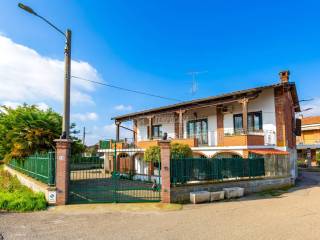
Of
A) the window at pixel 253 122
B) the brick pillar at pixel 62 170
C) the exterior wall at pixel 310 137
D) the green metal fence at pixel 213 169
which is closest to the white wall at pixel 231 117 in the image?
the window at pixel 253 122

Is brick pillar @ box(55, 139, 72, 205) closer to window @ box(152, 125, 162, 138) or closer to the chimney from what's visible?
the chimney

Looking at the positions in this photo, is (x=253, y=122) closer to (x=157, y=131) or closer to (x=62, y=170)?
(x=157, y=131)

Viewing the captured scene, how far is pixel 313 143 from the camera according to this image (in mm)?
38250

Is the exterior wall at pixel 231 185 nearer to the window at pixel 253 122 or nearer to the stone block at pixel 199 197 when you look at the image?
the stone block at pixel 199 197

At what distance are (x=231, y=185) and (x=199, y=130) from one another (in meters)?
10.4

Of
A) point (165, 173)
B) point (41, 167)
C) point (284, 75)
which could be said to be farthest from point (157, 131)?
point (165, 173)

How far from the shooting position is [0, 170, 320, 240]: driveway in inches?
261

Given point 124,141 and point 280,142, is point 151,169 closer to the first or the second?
point 124,141

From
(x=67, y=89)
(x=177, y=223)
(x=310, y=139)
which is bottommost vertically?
(x=177, y=223)

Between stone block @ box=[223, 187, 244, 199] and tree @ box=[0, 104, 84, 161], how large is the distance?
9.90 m

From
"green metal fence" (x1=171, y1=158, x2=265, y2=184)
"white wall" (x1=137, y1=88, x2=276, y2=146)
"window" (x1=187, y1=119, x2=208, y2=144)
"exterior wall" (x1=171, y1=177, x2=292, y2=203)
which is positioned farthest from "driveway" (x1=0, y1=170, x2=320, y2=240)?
"window" (x1=187, y1=119, x2=208, y2=144)

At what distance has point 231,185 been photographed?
12.6 metres

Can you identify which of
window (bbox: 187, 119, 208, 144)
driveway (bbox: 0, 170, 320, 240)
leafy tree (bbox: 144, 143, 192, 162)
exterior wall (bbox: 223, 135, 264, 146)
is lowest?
driveway (bbox: 0, 170, 320, 240)

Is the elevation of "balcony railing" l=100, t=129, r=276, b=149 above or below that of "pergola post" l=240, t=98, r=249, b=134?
below
